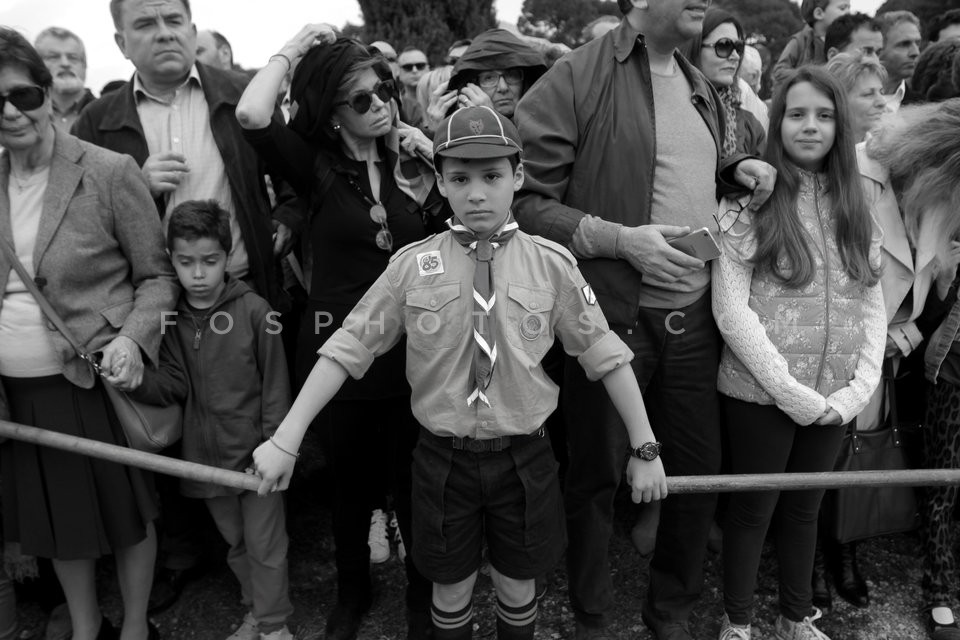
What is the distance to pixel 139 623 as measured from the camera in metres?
2.88

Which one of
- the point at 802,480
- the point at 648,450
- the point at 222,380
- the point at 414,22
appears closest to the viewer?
the point at 648,450

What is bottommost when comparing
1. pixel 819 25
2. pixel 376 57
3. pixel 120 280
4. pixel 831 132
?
pixel 120 280

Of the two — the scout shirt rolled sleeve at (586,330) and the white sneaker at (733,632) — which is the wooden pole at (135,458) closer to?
the scout shirt rolled sleeve at (586,330)

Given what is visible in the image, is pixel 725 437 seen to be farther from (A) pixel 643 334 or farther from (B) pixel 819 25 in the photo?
(B) pixel 819 25

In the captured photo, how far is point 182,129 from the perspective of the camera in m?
3.01

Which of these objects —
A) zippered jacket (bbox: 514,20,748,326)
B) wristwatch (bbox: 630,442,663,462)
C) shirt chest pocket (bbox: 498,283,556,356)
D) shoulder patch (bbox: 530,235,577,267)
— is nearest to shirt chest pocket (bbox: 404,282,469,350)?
shirt chest pocket (bbox: 498,283,556,356)

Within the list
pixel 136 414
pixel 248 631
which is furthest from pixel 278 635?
pixel 136 414

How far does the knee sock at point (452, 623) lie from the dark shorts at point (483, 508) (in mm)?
175

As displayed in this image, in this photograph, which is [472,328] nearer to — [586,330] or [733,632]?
[586,330]

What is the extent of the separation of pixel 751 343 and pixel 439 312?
4.05 ft

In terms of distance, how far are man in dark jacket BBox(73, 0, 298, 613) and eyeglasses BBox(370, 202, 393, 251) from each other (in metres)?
0.54

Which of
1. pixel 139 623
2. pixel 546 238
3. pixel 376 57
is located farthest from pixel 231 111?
pixel 139 623

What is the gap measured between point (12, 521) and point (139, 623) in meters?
0.67

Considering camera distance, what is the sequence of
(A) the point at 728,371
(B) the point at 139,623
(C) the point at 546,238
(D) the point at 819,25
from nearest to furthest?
(C) the point at 546,238
(A) the point at 728,371
(B) the point at 139,623
(D) the point at 819,25
